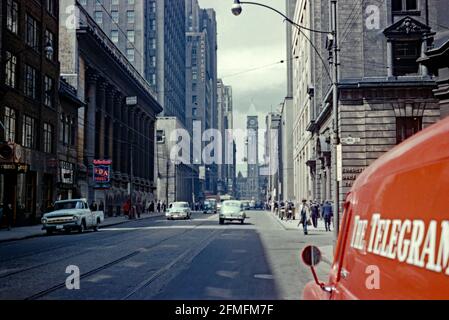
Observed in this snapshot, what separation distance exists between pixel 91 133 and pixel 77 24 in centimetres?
1059

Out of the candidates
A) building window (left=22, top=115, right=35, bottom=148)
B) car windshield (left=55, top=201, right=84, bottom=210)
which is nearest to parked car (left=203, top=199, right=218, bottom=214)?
building window (left=22, top=115, right=35, bottom=148)

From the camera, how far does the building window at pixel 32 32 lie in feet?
125

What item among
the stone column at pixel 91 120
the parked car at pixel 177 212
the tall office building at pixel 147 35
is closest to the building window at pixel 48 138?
the stone column at pixel 91 120

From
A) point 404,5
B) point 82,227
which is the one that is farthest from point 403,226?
point 404,5

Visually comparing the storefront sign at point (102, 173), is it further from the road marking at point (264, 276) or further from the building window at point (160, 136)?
the building window at point (160, 136)

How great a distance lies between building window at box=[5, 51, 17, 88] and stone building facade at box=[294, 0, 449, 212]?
1965 centimetres

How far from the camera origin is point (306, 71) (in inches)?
2286

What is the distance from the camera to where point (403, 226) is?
2848 millimetres

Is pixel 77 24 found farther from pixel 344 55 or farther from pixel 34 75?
pixel 344 55

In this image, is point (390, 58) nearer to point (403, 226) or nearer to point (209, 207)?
point (403, 226)

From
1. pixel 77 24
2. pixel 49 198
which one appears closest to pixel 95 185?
pixel 49 198

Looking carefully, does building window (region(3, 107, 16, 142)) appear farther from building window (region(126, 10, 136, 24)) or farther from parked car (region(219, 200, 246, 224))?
building window (region(126, 10, 136, 24))

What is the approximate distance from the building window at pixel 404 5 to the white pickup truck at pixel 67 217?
83.8ft

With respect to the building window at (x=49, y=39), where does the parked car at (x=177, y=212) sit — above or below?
below
